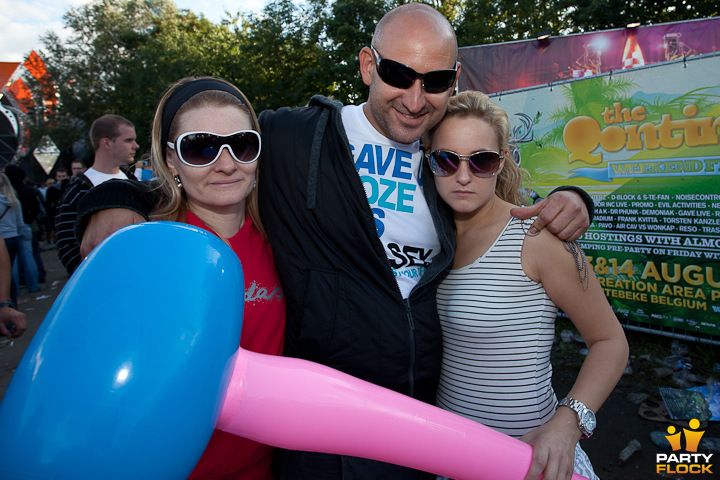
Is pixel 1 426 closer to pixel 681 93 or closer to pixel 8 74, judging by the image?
pixel 681 93

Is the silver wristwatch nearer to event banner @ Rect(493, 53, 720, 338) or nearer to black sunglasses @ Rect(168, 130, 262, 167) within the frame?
black sunglasses @ Rect(168, 130, 262, 167)

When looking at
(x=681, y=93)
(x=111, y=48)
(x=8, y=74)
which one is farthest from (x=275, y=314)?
(x=111, y=48)

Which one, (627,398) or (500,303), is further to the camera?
(627,398)

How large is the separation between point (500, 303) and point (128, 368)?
52.4 inches

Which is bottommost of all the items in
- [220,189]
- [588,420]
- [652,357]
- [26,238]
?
[26,238]

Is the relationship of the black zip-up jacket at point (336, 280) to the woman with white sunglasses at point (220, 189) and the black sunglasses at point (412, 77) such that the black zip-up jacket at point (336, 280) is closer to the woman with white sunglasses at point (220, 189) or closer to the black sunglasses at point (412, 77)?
the woman with white sunglasses at point (220, 189)

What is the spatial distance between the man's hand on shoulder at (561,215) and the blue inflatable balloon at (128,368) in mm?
1231

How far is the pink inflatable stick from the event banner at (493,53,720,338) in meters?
4.08

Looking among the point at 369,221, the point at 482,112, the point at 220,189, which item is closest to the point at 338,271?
the point at 369,221

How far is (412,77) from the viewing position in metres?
1.81

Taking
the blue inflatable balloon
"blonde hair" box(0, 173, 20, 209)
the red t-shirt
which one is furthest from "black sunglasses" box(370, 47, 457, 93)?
"blonde hair" box(0, 173, 20, 209)

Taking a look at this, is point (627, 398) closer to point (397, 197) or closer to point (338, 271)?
point (397, 197)

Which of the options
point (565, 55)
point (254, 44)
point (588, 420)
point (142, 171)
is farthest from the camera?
point (254, 44)

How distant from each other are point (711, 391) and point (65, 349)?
4551 millimetres
